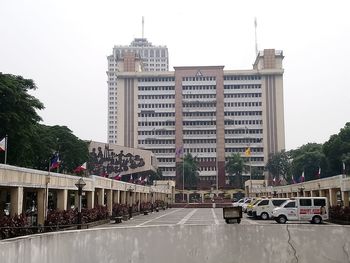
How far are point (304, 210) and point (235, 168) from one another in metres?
94.7

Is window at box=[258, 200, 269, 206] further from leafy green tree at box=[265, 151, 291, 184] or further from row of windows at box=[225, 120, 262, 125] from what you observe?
row of windows at box=[225, 120, 262, 125]

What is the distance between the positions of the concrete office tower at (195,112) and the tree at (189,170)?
10.2 meters

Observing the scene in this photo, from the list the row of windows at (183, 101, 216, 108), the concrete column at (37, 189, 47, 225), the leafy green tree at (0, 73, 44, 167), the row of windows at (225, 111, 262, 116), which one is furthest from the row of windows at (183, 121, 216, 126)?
the concrete column at (37, 189, 47, 225)

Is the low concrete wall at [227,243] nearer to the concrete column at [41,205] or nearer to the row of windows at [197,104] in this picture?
the concrete column at [41,205]

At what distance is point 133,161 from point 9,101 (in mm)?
71917

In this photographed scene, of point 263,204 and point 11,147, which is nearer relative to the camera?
point 263,204

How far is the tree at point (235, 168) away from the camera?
126225 mm

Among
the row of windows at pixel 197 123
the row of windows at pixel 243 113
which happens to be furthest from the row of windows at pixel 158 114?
the row of windows at pixel 243 113

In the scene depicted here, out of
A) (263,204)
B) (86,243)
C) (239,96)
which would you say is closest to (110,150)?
(239,96)

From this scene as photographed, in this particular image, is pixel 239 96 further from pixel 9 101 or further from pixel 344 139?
pixel 9 101

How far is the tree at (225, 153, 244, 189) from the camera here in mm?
126225

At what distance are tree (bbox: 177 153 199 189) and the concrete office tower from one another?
33.5 feet

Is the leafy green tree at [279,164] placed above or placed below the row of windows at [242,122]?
below

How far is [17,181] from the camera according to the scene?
22516mm
